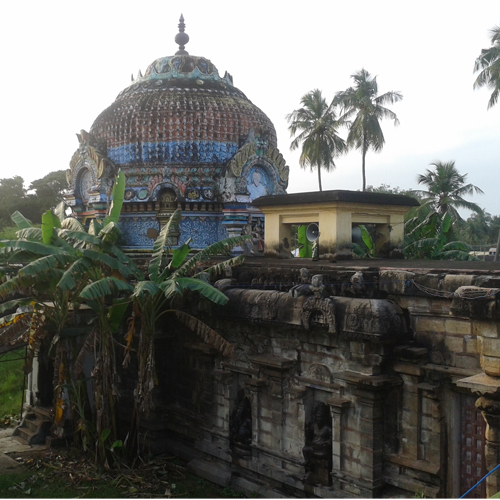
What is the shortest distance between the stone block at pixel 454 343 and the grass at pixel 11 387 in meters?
10.6

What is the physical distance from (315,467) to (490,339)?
12.4ft

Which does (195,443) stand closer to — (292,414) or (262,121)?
(292,414)

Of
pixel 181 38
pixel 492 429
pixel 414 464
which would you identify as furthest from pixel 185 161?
pixel 492 429

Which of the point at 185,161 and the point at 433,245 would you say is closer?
the point at 433,245

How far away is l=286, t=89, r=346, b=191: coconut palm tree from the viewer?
29938 mm

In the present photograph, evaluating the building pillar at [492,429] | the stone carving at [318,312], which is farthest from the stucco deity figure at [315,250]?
the building pillar at [492,429]

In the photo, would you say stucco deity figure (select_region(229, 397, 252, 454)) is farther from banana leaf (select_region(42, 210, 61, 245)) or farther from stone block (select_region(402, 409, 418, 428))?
banana leaf (select_region(42, 210, 61, 245))

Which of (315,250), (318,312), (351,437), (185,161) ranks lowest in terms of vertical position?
(351,437)

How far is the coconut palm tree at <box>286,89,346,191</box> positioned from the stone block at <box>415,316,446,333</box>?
2225 centimetres

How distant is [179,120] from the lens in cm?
1700

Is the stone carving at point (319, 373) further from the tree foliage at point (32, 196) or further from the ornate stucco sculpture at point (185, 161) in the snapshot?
the tree foliage at point (32, 196)

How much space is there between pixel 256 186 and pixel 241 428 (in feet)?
28.0

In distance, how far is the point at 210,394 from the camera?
37.3 ft

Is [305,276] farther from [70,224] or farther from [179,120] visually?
[179,120]
